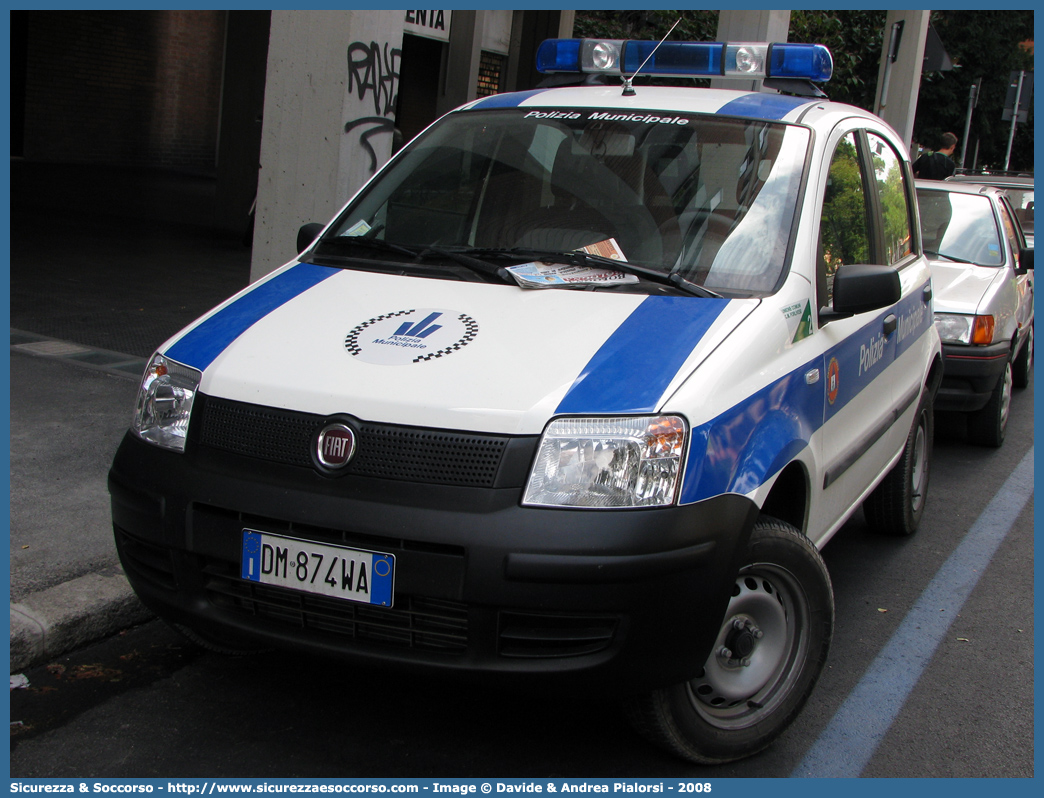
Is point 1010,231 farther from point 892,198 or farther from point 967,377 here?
point 892,198

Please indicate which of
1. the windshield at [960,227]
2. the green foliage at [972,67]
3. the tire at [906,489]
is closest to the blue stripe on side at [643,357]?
the tire at [906,489]

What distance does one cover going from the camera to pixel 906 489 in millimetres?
4945

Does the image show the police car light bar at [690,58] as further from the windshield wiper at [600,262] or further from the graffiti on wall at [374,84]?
the graffiti on wall at [374,84]

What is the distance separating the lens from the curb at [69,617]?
3.41 m

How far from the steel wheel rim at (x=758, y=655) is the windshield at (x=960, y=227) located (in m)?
5.16

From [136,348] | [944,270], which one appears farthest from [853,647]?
[136,348]

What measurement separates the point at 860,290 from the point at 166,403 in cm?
209

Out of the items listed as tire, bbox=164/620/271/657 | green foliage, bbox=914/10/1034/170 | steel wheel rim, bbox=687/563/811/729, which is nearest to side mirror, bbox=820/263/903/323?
steel wheel rim, bbox=687/563/811/729

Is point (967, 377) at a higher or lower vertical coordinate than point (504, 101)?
lower

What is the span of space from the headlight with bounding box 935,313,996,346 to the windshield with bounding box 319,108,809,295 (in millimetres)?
3461

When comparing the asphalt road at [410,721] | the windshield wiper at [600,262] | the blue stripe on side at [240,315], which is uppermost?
the windshield wiper at [600,262]

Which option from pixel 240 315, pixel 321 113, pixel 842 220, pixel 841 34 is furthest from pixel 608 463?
pixel 841 34

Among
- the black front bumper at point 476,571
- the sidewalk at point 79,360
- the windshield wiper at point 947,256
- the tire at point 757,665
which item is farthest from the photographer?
the windshield wiper at point 947,256

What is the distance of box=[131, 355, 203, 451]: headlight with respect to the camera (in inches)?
116
